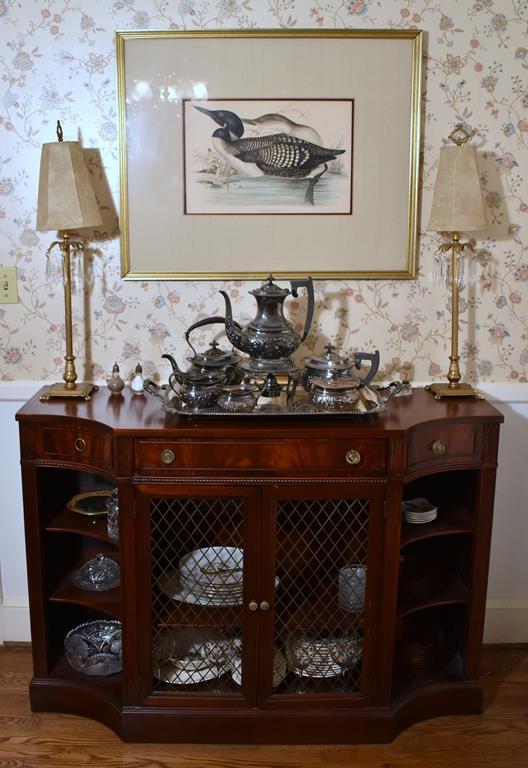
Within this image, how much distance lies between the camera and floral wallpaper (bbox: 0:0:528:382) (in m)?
2.37

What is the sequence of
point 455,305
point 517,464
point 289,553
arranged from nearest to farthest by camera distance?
point 289,553 < point 455,305 < point 517,464

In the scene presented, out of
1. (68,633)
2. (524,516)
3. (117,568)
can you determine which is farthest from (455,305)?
(68,633)

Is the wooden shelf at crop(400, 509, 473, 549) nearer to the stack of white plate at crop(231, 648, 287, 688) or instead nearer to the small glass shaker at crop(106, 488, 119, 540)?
the stack of white plate at crop(231, 648, 287, 688)

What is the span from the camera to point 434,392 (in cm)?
243

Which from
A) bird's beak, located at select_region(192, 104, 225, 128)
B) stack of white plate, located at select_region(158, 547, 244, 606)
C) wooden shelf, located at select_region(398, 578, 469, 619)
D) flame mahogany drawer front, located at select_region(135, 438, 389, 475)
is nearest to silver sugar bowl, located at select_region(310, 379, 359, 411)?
flame mahogany drawer front, located at select_region(135, 438, 389, 475)

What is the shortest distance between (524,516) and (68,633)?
1.47 m

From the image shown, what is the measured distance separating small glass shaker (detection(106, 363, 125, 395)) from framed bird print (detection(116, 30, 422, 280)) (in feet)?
0.97

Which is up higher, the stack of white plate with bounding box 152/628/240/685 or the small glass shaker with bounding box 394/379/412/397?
the small glass shaker with bounding box 394/379/412/397

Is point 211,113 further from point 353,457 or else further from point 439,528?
point 439,528

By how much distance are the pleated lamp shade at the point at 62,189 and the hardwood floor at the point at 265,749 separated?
1387mm

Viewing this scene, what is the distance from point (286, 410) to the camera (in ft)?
7.07

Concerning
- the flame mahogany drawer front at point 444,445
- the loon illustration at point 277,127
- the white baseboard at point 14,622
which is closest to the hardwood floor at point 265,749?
the white baseboard at point 14,622

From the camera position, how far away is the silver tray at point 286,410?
2.14 metres

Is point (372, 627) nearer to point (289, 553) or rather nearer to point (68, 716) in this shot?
point (289, 553)
